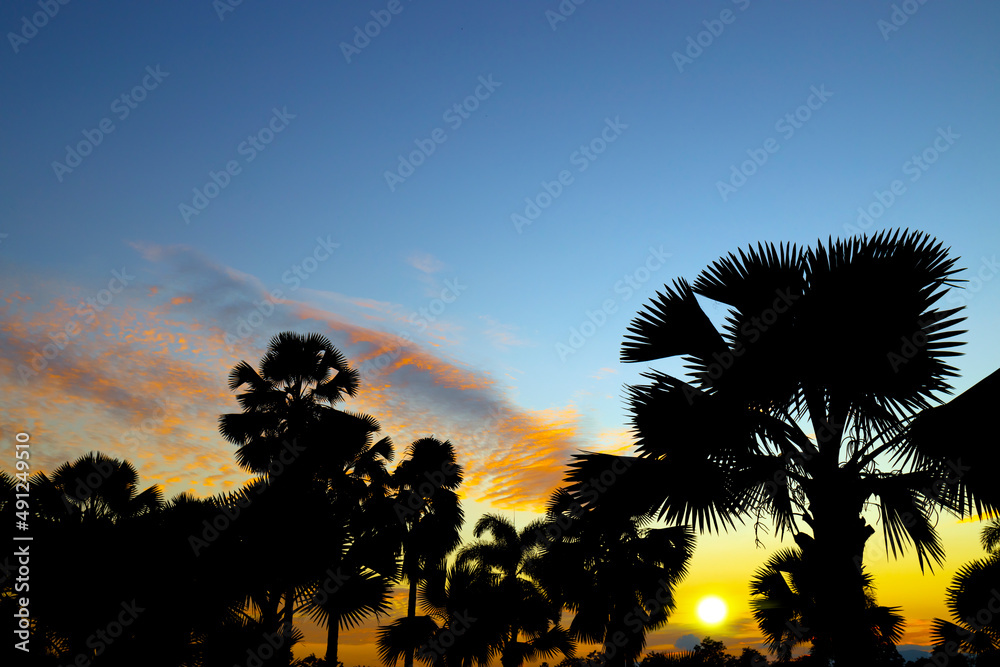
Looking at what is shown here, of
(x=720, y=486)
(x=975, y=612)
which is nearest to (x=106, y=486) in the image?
(x=720, y=486)

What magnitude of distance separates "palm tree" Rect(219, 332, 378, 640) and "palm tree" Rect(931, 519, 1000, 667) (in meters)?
17.5

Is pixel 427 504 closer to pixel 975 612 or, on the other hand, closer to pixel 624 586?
pixel 624 586

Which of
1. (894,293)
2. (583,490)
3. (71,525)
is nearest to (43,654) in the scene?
(71,525)

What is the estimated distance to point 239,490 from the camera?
8.98 m

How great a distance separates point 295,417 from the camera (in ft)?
67.5

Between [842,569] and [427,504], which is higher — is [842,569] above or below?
below

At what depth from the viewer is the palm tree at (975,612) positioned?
49.5 feet

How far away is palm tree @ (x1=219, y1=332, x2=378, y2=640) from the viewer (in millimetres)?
18859

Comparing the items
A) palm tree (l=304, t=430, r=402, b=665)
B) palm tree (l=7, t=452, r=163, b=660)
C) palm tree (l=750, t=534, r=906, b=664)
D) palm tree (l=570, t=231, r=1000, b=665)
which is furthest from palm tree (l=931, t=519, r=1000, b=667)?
palm tree (l=7, t=452, r=163, b=660)

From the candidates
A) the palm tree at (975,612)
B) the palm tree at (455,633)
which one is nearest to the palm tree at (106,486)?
the palm tree at (455,633)

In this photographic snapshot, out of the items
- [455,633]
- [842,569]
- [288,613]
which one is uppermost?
[842,569]

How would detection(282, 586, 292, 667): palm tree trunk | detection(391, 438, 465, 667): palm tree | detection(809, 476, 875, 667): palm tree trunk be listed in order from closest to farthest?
1. detection(809, 476, 875, 667): palm tree trunk
2. detection(282, 586, 292, 667): palm tree trunk
3. detection(391, 438, 465, 667): palm tree

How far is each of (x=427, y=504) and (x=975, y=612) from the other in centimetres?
2092

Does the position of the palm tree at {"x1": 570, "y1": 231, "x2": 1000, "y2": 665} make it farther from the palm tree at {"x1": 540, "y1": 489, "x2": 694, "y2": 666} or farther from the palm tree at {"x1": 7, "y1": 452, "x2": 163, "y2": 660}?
the palm tree at {"x1": 540, "y1": 489, "x2": 694, "y2": 666}
